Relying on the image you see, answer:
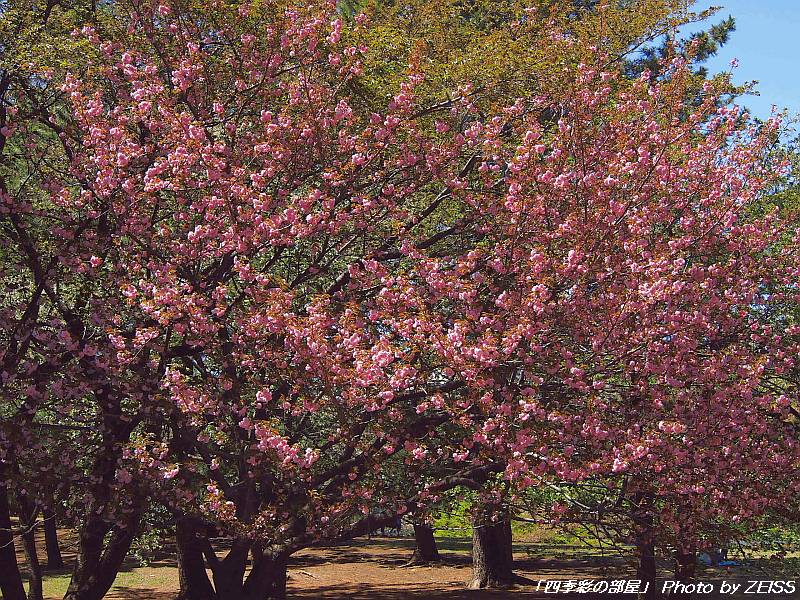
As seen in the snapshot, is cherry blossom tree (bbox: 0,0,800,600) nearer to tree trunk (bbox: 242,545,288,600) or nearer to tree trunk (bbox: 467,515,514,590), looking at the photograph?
tree trunk (bbox: 242,545,288,600)

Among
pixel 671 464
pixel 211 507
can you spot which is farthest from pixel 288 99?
pixel 671 464

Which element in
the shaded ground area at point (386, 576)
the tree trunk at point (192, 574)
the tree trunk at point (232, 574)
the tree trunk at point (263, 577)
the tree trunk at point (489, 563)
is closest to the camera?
the tree trunk at point (263, 577)

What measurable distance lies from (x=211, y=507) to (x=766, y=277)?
6988 millimetres

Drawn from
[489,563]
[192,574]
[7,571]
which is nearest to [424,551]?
[489,563]

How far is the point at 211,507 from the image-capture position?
8.89 m

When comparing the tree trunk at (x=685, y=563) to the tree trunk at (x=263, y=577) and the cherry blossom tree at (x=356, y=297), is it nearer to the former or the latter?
the cherry blossom tree at (x=356, y=297)

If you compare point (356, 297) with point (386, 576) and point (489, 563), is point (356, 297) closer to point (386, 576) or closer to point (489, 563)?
point (489, 563)

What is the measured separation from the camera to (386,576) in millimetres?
24109

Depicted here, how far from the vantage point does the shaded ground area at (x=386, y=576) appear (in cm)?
1878

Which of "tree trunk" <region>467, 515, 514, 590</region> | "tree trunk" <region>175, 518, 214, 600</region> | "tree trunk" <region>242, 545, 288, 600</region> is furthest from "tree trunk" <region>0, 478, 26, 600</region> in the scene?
"tree trunk" <region>467, 515, 514, 590</region>

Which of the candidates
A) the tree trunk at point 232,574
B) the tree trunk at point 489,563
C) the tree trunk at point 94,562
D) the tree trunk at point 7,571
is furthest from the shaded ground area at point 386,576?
the tree trunk at point 232,574

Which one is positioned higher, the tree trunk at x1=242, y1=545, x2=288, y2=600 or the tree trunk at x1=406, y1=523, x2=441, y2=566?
the tree trunk at x1=242, y1=545, x2=288, y2=600

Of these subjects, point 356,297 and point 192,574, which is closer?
point 356,297

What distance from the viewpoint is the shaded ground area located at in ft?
61.6
